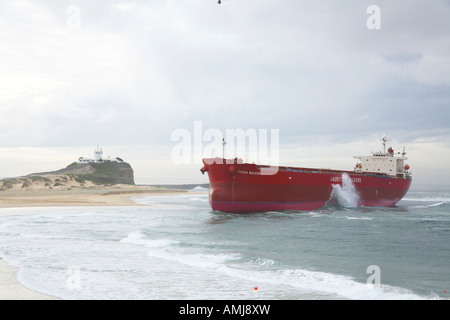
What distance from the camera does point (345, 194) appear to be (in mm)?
37000

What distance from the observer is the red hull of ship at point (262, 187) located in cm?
2881

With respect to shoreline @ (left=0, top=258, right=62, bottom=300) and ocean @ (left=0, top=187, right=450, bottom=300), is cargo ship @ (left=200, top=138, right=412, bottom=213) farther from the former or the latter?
shoreline @ (left=0, top=258, right=62, bottom=300)

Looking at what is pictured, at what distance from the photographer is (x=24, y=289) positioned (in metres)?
8.15

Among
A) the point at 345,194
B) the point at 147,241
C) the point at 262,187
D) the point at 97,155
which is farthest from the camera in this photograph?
the point at 97,155

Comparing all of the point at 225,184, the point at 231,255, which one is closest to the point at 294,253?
the point at 231,255

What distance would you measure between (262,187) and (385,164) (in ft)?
78.5

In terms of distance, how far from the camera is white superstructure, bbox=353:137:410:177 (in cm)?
4581

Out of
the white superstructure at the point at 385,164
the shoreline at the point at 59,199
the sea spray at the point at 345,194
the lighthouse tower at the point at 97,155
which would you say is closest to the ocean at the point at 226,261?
the sea spray at the point at 345,194

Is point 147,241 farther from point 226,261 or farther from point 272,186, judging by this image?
point 272,186

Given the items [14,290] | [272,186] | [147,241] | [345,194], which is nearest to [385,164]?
[345,194]

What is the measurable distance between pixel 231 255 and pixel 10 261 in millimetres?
7024

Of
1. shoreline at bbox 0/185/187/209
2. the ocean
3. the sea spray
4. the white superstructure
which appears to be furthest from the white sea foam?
the white superstructure
